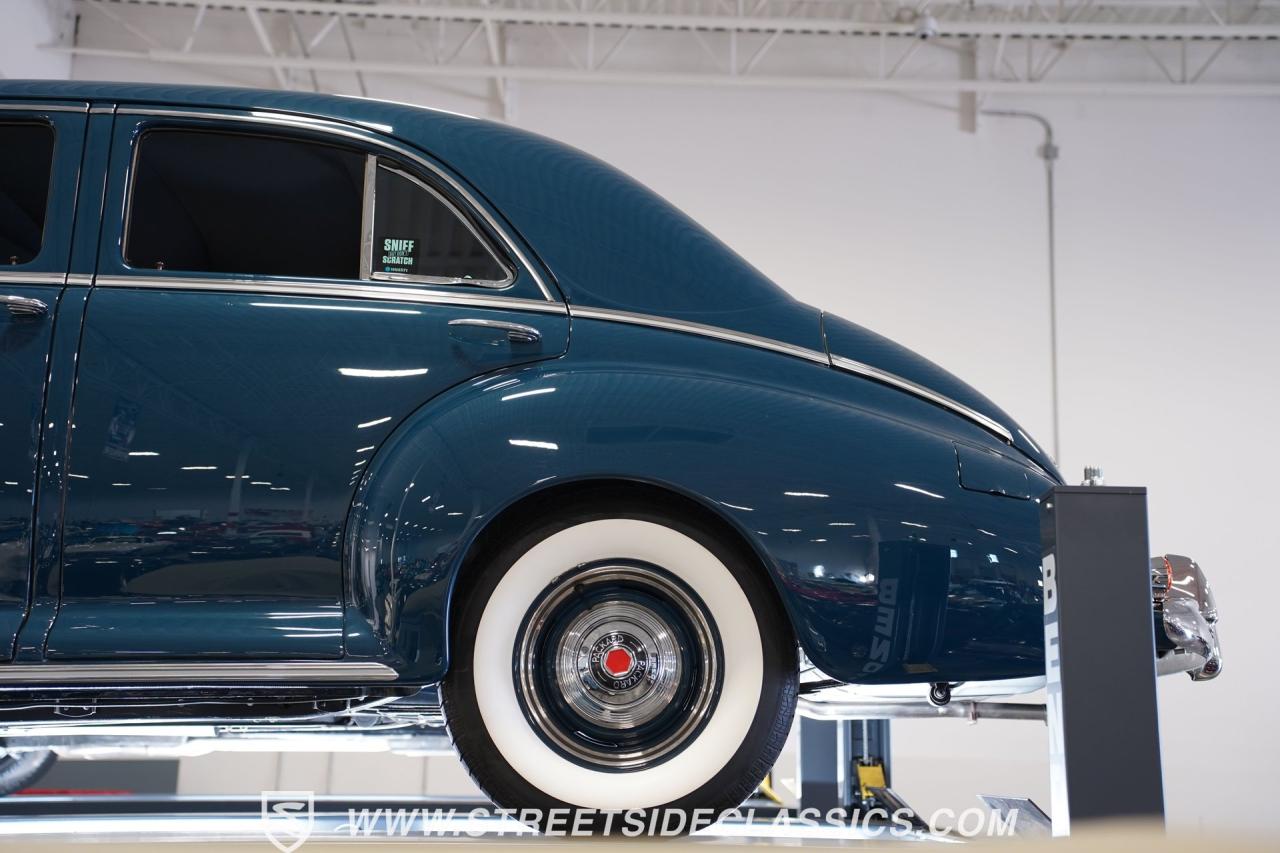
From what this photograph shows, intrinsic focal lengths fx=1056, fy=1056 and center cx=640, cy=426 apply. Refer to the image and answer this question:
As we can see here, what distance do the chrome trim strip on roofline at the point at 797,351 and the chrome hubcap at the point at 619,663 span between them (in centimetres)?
56

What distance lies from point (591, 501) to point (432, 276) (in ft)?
2.12

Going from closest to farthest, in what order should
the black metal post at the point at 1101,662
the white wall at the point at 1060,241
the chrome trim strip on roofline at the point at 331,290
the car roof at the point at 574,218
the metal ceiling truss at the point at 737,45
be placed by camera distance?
the black metal post at the point at 1101,662 < the chrome trim strip on roofline at the point at 331,290 < the car roof at the point at 574,218 < the metal ceiling truss at the point at 737,45 < the white wall at the point at 1060,241

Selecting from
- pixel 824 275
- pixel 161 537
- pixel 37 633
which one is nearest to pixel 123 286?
pixel 161 537

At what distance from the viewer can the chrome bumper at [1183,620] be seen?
7.57ft

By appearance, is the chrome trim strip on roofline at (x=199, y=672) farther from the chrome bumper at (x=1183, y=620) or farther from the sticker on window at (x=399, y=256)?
the chrome bumper at (x=1183, y=620)

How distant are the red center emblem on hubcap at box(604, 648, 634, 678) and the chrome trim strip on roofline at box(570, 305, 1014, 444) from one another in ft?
2.37

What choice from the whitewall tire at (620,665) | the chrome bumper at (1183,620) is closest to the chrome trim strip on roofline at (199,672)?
the whitewall tire at (620,665)

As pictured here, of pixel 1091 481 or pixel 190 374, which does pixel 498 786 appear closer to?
pixel 190 374

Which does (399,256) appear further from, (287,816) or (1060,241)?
(1060,241)

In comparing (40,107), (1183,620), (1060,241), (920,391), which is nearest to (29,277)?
(40,107)

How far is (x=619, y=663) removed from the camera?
2.15 meters

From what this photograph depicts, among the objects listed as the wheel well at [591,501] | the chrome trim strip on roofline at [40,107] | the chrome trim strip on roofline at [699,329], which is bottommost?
the wheel well at [591,501]

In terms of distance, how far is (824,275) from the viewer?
973cm

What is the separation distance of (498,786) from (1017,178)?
9085 millimetres
